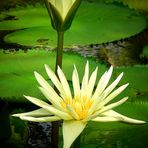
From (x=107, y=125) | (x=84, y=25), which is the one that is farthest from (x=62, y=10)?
(x=84, y=25)

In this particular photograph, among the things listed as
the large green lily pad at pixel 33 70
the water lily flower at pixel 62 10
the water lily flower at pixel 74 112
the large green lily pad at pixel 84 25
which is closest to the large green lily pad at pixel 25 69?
the large green lily pad at pixel 33 70

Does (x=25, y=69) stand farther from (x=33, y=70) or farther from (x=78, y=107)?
(x=78, y=107)

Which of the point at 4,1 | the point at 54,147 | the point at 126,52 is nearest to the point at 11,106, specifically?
the point at 54,147

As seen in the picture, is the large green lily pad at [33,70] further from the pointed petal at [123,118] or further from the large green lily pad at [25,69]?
the pointed petal at [123,118]

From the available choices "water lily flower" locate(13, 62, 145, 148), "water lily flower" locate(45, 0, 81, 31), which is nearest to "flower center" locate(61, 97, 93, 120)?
"water lily flower" locate(13, 62, 145, 148)

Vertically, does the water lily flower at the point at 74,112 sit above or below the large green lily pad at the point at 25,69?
above
